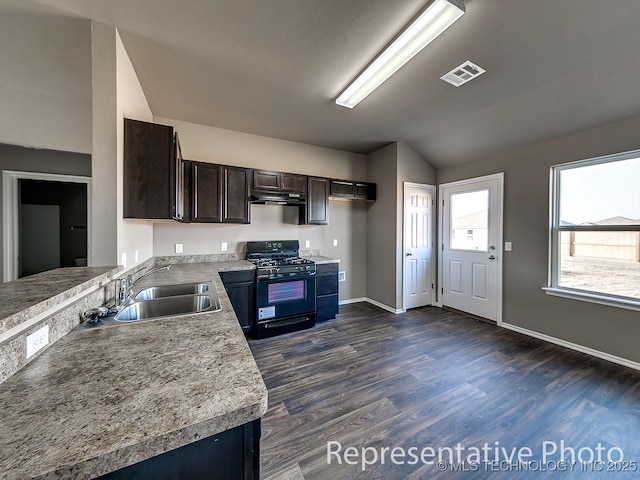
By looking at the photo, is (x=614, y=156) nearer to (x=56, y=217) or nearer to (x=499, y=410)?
(x=499, y=410)

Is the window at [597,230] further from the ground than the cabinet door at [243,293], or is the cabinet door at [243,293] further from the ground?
the window at [597,230]

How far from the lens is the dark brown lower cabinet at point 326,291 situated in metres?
3.61

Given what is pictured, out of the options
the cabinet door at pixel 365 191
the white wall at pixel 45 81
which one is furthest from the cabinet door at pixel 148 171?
the cabinet door at pixel 365 191

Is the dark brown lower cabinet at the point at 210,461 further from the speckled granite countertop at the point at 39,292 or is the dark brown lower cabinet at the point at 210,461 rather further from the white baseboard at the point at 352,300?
the white baseboard at the point at 352,300

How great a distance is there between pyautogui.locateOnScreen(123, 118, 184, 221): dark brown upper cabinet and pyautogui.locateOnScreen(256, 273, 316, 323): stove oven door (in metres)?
1.48

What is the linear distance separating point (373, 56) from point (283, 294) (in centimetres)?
268

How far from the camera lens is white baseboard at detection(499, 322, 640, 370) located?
8.08 ft

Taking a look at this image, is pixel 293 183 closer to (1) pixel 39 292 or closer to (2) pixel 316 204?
(2) pixel 316 204

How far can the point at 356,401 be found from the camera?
1.97m

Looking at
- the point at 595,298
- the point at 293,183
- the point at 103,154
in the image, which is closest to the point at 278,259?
the point at 293,183

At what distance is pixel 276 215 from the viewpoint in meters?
3.91

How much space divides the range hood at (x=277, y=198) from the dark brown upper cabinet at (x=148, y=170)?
1423 mm

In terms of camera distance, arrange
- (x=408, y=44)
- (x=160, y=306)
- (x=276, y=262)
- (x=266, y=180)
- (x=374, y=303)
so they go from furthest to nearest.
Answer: (x=374, y=303) < (x=266, y=180) < (x=276, y=262) < (x=408, y=44) < (x=160, y=306)

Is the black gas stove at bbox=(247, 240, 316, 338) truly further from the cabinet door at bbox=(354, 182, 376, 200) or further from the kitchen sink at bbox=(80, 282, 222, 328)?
the cabinet door at bbox=(354, 182, 376, 200)
